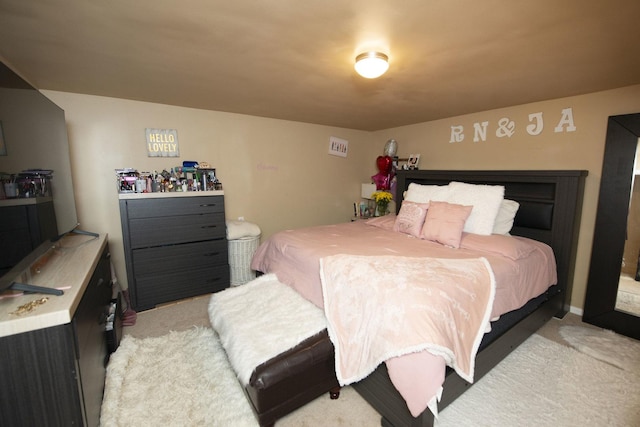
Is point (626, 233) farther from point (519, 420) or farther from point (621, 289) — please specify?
point (519, 420)

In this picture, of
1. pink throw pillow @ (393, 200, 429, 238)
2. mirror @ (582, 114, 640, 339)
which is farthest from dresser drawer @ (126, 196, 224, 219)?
mirror @ (582, 114, 640, 339)

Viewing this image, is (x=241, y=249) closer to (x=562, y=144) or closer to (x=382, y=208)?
(x=382, y=208)

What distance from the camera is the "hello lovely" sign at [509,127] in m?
2.51

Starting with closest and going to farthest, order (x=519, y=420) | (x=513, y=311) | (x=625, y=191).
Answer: (x=519, y=420), (x=513, y=311), (x=625, y=191)

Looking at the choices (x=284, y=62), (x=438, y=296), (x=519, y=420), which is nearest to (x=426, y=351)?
(x=438, y=296)

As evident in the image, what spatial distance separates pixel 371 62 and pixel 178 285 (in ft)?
8.71

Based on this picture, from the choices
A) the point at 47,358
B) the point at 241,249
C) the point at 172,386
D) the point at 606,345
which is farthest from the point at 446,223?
the point at 47,358

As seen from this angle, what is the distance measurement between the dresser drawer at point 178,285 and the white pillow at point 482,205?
99.3 inches

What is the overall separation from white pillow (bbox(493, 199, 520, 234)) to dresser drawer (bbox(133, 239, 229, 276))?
273 cm

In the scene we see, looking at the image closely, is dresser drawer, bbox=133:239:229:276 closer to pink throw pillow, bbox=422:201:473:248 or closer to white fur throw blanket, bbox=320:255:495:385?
white fur throw blanket, bbox=320:255:495:385

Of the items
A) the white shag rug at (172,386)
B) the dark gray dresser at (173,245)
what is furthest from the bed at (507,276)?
the white shag rug at (172,386)

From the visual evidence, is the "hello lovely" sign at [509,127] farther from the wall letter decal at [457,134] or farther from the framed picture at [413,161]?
the framed picture at [413,161]

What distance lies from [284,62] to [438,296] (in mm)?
1701

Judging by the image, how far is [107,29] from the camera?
141 centimetres
